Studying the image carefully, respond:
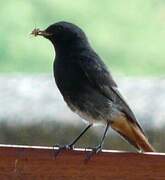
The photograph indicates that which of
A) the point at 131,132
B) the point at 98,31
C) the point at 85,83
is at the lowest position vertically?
the point at 131,132

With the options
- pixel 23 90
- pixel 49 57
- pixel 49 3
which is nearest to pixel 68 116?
pixel 23 90

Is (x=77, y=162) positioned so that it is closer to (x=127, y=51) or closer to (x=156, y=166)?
(x=156, y=166)

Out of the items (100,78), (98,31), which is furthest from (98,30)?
(100,78)

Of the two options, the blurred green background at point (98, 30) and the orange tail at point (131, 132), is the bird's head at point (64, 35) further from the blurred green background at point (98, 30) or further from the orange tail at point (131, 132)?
the blurred green background at point (98, 30)

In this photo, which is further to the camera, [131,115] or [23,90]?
[23,90]

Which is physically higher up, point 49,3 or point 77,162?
point 49,3

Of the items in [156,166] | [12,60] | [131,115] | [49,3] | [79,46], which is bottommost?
[156,166]

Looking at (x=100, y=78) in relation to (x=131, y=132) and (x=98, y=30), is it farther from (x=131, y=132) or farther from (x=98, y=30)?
(x=98, y=30)

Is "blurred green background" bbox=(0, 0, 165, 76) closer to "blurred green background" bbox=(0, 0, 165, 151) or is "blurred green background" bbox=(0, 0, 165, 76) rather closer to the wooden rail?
"blurred green background" bbox=(0, 0, 165, 151)
